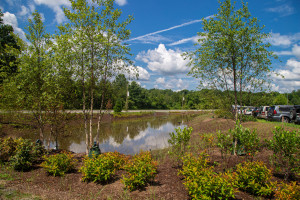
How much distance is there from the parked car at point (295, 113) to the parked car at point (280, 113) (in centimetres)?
40

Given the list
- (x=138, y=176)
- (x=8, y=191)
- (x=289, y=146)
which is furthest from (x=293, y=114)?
(x=8, y=191)

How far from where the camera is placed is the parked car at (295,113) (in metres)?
15.1

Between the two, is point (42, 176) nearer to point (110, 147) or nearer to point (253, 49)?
point (110, 147)

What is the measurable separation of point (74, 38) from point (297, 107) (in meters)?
18.8

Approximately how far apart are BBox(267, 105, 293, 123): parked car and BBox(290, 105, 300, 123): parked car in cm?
40

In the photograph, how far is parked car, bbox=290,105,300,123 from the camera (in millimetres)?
15141

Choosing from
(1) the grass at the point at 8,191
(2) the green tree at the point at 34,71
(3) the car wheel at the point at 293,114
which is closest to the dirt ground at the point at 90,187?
(1) the grass at the point at 8,191

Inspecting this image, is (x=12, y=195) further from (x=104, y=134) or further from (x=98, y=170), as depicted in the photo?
(x=104, y=134)

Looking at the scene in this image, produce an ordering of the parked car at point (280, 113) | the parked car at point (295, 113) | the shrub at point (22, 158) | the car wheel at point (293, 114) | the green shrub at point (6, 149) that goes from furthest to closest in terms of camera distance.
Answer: the parked car at point (280, 113), the car wheel at point (293, 114), the parked car at point (295, 113), the green shrub at point (6, 149), the shrub at point (22, 158)

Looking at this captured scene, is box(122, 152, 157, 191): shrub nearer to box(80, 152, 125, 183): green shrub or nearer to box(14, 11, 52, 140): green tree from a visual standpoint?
box(80, 152, 125, 183): green shrub

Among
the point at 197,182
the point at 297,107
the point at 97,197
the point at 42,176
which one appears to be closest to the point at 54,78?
the point at 42,176

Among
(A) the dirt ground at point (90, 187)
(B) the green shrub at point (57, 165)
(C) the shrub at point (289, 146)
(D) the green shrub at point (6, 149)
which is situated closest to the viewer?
(A) the dirt ground at point (90, 187)

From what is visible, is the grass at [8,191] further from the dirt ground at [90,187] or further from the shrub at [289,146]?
the shrub at [289,146]

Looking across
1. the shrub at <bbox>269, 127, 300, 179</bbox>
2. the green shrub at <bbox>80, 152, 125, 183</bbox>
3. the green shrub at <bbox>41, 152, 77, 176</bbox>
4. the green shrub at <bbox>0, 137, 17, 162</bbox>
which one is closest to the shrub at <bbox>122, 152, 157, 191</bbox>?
the green shrub at <bbox>80, 152, 125, 183</bbox>
